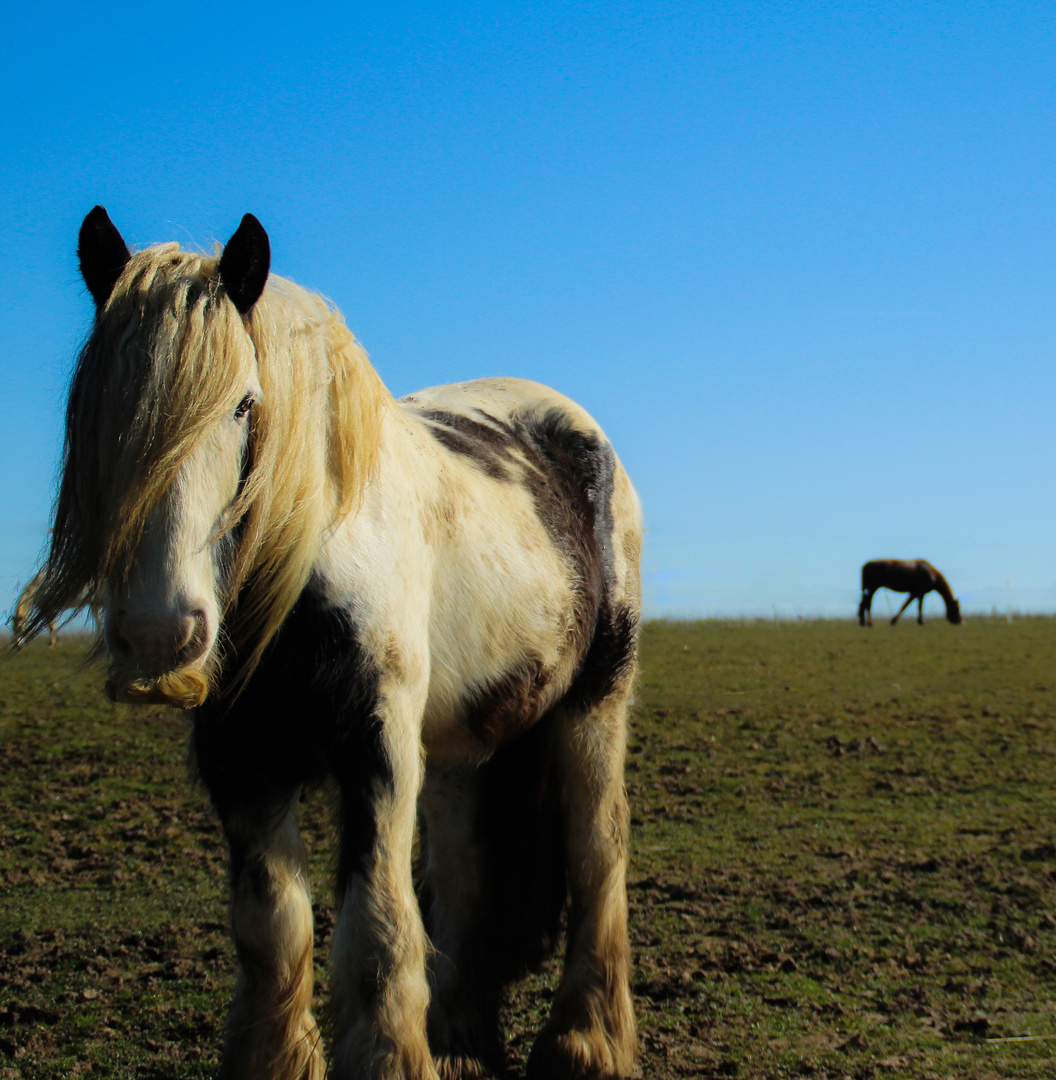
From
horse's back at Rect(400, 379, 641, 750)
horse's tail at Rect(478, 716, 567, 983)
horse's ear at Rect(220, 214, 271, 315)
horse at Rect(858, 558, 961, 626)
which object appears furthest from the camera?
horse at Rect(858, 558, 961, 626)

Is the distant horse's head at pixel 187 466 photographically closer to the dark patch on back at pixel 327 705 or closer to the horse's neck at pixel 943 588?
the dark patch on back at pixel 327 705

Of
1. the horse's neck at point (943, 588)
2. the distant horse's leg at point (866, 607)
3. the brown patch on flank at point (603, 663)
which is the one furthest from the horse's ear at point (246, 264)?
the horse's neck at point (943, 588)

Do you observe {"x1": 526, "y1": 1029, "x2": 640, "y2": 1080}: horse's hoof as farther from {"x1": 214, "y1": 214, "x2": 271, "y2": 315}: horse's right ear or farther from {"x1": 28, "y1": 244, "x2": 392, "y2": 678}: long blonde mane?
{"x1": 214, "y1": 214, "x2": 271, "y2": 315}: horse's right ear

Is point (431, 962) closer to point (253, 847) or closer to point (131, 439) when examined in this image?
point (253, 847)

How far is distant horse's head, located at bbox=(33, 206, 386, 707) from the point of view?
2.01 metres

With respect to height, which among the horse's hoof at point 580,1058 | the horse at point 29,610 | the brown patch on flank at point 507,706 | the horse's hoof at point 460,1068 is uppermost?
the horse at point 29,610

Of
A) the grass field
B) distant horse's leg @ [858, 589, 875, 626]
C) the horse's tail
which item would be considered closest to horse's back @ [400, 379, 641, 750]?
the horse's tail

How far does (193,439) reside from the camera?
6.80ft

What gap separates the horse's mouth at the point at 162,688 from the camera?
1.98 m

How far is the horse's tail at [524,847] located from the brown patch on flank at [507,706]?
391 mm

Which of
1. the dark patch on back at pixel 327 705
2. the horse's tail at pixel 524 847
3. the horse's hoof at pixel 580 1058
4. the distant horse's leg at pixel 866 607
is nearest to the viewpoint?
the dark patch on back at pixel 327 705

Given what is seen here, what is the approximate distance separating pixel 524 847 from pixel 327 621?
146 cm

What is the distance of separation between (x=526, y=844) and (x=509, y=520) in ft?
3.70

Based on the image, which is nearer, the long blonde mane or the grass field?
the long blonde mane
